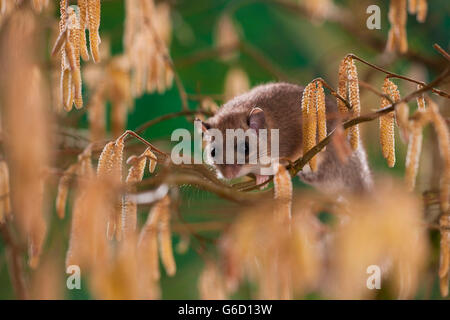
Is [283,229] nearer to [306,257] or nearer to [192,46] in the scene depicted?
[306,257]

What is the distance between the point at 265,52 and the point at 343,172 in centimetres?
330

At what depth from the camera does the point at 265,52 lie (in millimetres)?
5754

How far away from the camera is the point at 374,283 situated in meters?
1.96

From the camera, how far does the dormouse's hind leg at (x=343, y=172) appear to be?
2641 mm

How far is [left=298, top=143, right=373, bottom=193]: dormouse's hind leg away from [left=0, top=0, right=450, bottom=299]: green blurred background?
0.38 meters

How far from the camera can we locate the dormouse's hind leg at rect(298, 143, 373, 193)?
104 inches

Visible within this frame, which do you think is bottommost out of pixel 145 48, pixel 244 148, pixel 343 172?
pixel 343 172

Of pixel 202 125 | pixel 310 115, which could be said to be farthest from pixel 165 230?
pixel 202 125

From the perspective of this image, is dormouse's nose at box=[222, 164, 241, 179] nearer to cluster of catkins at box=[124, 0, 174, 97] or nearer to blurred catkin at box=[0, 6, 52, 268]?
cluster of catkins at box=[124, 0, 174, 97]

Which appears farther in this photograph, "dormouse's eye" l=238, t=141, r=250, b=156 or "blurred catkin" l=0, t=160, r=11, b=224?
"dormouse's eye" l=238, t=141, r=250, b=156

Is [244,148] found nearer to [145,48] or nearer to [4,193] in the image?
[145,48]

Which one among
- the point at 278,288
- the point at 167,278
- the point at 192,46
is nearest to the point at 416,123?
the point at 278,288

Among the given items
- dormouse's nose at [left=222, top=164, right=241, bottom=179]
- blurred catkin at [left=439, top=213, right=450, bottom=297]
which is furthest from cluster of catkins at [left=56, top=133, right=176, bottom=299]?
dormouse's nose at [left=222, top=164, right=241, bottom=179]

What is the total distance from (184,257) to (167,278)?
32 cm
